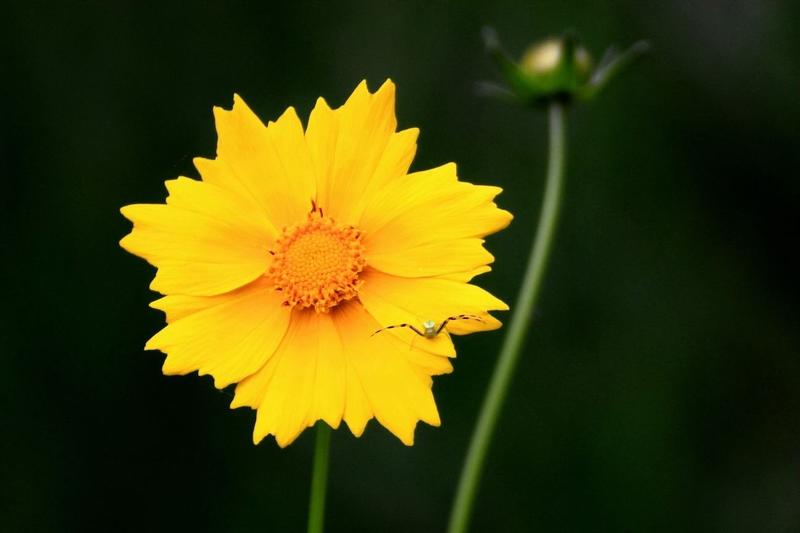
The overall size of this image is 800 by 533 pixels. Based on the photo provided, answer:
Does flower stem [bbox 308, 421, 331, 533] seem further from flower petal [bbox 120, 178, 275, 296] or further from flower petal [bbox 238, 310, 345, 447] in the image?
flower petal [bbox 120, 178, 275, 296]

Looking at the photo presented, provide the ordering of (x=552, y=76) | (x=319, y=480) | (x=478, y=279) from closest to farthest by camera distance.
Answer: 1. (x=319, y=480)
2. (x=552, y=76)
3. (x=478, y=279)

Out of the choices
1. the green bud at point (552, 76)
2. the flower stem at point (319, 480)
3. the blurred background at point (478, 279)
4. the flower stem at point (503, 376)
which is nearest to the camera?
the flower stem at point (319, 480)

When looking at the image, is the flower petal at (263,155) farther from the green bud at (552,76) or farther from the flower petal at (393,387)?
the green bud at (552,76)

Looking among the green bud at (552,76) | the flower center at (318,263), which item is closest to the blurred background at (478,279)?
the green bud at (552,76)

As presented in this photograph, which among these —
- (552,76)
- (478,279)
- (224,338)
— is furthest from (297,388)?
(478,279)

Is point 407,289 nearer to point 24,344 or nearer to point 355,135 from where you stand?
point 355,135

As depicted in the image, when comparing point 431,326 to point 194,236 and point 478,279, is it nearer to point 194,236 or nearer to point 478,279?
point 194,236
